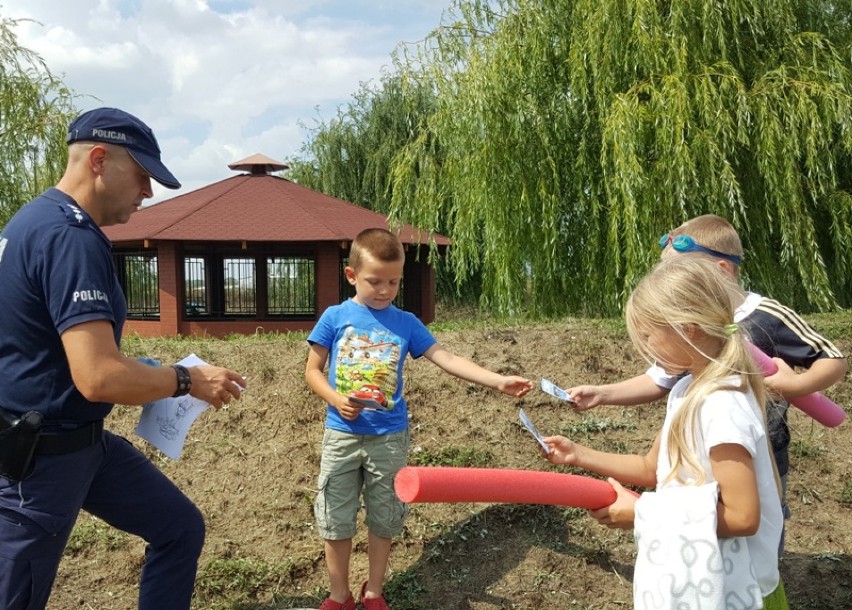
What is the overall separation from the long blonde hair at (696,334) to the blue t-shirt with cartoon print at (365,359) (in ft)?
5.94

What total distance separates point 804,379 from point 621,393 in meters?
0.69

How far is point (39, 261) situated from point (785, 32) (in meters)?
9.97

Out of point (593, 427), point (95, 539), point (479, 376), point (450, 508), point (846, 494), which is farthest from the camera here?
point (593, 427)

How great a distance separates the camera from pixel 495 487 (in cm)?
224

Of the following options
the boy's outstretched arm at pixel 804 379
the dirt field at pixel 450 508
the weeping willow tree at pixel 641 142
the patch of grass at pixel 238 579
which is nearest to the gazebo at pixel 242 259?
the weeping willow tree at pixel 641 142

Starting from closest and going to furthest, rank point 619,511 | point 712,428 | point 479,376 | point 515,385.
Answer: point 712,428
point 619,511
point 515,385
point 479,376

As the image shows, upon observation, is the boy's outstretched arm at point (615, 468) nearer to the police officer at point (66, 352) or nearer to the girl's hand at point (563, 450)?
the girl's hand at point (563, 450)

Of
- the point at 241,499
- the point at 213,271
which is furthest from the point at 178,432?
the point at 213,271

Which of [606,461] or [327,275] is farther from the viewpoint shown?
[327,275]

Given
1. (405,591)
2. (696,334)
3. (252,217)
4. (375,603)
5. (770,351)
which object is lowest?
(405,591)

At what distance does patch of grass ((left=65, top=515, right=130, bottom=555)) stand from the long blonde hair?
372 centimetres

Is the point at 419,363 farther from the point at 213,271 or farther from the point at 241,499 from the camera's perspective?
the point at 213,271

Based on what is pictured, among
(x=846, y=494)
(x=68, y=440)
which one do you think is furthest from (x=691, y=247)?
(x=846, y=494)

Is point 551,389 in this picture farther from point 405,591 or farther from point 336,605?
point 405,591
